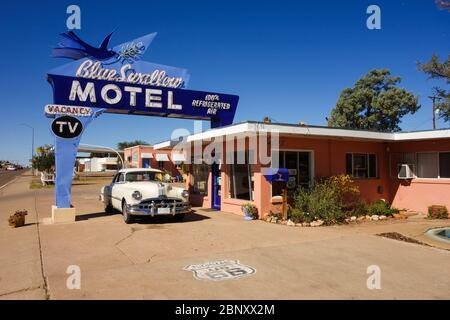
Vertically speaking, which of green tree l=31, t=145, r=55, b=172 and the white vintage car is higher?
green tree l=31, t=145, r=55, b=172

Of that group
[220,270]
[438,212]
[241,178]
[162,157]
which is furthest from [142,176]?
[162,157]

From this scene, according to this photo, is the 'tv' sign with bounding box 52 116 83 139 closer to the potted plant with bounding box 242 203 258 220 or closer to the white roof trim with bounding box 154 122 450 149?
the white roof trim with bounding box 154 122 450 149

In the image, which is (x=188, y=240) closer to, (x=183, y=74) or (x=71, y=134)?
(x=71, y=134)

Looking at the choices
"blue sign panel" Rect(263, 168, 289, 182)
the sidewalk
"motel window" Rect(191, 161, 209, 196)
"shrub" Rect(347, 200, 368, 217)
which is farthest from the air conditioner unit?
the sidewalk

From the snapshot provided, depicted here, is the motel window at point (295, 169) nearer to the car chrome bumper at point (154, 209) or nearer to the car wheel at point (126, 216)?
the car chrome bumper at point (154, 209)

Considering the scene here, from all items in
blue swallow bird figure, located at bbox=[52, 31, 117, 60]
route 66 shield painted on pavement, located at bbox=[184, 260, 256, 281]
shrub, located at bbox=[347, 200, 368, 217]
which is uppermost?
blue swallow bird figure, located at bbox=[52, 31, 117, 60]

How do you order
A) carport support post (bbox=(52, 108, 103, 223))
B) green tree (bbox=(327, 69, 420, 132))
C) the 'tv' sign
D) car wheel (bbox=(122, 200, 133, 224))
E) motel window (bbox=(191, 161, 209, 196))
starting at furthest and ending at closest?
1. green tree (bbox=(327, 69, 420, 132))
2. motel window (bbox=(191, 161, 209, 196))
3. carport support post (bbox=(52, 108, 103, 223))
4. the 'tv' sign
5. car wheel (bbox=(122, 200, 133, 224))

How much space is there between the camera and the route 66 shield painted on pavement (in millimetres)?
5703

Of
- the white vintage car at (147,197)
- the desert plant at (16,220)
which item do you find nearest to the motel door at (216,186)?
the white vintage car at (147,197)

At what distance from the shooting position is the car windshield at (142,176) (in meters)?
12.2

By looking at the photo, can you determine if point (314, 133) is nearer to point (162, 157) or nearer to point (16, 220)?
point (16, 220)
